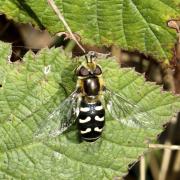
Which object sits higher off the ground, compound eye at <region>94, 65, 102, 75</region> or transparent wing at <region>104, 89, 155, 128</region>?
compound eye at <region>94, 65, 102, 75</region>

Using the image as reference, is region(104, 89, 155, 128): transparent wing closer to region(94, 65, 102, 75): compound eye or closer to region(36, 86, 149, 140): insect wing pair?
region(36, 86, 149, 140): insect wing pair

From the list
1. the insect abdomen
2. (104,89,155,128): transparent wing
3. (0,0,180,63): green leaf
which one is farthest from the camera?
(0,0,180,63): green leaf

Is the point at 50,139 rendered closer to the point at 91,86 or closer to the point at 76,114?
the point at 76,114

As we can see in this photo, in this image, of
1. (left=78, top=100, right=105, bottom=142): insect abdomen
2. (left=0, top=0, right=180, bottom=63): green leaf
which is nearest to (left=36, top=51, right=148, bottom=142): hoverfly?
(left=78, top=100, right=105, bottom=142): insect abdomen

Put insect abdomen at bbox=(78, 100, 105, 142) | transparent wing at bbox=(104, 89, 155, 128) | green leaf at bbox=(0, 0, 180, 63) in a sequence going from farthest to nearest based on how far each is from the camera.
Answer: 1. green leaf at bbox=(0, 0, 180, 63)
2. transparent wing at bbox=(104, 89, 155, 128)
3. insect abdomen at bbox=(78, 100, 105, 142)

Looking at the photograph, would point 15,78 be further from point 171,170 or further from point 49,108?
point 171,170

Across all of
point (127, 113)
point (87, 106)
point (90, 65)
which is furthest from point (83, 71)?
point (127, 113)
